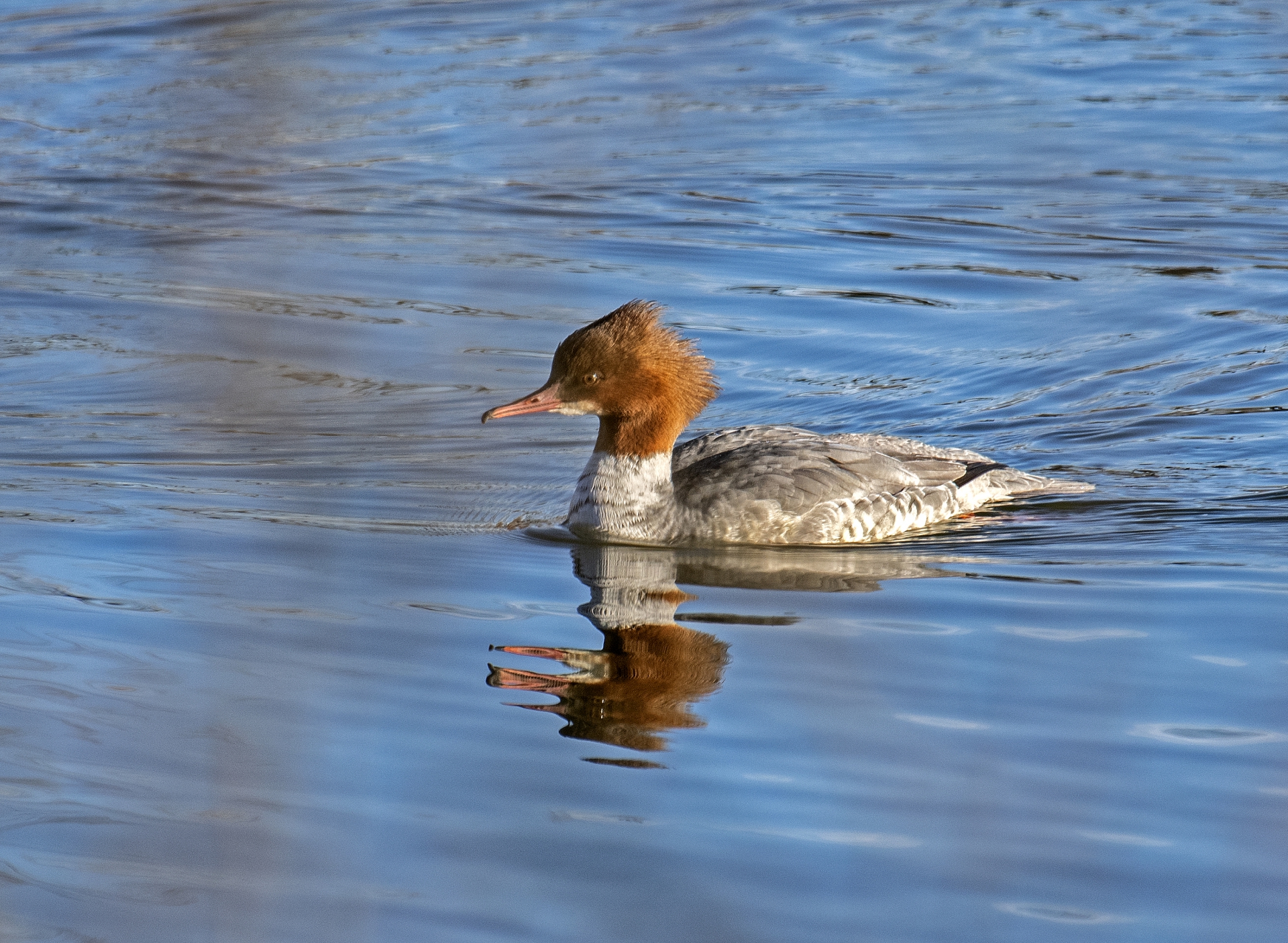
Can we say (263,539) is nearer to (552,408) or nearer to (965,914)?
(552,408)

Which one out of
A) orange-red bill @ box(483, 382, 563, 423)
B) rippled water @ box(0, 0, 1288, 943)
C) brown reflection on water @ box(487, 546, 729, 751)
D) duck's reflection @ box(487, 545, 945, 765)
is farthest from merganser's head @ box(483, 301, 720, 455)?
brown reflection on water @ box(487, 546, 729, 751)

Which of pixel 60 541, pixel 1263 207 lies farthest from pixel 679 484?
pixel 1263 207

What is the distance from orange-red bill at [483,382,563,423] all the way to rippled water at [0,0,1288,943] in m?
0.51

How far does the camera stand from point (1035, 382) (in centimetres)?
1198

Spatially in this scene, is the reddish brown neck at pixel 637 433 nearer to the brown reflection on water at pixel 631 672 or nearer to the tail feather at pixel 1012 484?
the brown reflection on water at pixel 631 672

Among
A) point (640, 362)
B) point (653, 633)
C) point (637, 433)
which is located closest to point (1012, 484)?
point (637, 433)

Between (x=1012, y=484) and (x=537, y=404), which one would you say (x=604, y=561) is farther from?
(x=1012, y=484)

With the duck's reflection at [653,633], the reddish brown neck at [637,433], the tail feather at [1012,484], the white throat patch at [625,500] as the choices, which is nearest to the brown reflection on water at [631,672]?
the duck's reflection at [653,633]

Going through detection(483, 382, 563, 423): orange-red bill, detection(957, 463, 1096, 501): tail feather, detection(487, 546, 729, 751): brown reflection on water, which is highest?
detection(483, 382, 563, 423): orange-red bill

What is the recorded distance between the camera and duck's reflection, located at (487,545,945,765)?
6.11 m

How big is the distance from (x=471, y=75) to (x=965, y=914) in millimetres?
15402

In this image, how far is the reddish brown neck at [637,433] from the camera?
891 centimetres

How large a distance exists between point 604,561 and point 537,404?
2.77 ft

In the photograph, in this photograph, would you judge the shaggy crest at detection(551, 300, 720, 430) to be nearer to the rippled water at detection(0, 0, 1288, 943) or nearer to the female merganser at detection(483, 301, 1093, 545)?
the female merganser at detection(483, 301, 1093, 545)
